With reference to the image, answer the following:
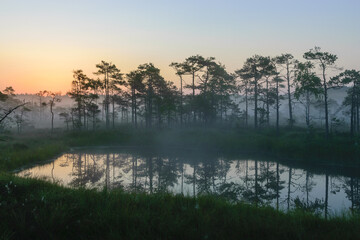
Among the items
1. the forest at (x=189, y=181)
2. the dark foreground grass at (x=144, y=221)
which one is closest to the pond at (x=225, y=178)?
the forest at (x=189, y=181)

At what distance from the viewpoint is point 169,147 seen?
35.3 meters

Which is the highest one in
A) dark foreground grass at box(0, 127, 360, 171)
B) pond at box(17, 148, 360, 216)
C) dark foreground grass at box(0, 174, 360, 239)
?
dark foreground grass at box(0, 174, 360, 239)

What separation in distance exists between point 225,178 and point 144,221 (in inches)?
503

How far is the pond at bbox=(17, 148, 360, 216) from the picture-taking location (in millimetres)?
13156

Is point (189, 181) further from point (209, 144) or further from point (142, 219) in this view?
point (209, 144)

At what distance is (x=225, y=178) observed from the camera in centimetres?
1808

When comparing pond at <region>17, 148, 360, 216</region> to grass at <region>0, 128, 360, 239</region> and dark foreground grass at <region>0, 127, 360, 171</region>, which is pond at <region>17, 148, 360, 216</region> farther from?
grass at <region>0, 128, 360, 239</region>

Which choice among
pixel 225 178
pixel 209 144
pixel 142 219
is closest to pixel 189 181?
pixel 225 178

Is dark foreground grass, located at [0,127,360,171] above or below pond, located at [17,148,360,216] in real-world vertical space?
above

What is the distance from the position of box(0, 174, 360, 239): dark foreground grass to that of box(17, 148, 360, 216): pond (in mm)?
3711

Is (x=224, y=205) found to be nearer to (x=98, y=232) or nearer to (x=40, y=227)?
(x=98, y=232)

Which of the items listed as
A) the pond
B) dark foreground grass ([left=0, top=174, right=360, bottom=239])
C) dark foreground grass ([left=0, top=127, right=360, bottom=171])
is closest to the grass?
dark foreground grass ([left=0, top=174, right=360, bottom=239])

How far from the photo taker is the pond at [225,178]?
13156 millimetres

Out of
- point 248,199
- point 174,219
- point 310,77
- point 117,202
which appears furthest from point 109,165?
point 310,77
